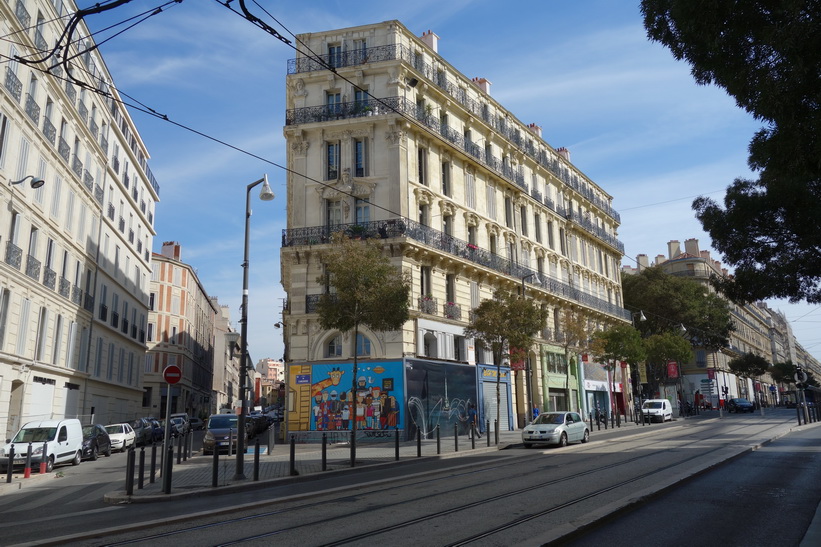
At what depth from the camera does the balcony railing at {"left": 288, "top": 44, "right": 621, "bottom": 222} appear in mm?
31641

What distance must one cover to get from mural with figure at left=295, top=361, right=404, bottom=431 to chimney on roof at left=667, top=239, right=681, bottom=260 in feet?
218

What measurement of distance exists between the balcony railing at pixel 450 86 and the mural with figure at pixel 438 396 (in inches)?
554

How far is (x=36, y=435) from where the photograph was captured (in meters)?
20.8

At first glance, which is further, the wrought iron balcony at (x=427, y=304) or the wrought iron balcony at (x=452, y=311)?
the wrought iron balcony at (x=452, y=311)

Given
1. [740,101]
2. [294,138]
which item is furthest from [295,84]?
[740,101]

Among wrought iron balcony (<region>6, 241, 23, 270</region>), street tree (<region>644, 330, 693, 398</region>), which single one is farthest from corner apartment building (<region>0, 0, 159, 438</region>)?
street tree (<region>644, 330, 693, 398</region>)

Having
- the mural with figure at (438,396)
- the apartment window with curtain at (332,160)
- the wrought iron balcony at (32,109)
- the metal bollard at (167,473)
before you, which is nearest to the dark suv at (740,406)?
the mural with figure at (438,396)

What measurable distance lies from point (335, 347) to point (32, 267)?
13347 millimetres

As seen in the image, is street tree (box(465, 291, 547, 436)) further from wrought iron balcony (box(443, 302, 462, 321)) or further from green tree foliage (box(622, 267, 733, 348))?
green tree foliage (box(622, 267, 733, 348))

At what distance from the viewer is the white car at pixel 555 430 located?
23.0 metres

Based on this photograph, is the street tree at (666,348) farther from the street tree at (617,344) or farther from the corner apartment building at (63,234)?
the corner apartment building at (63,234)

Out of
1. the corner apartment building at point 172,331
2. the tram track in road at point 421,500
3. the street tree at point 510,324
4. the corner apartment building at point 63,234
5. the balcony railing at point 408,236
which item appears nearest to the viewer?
the tram track in road at point 421,500

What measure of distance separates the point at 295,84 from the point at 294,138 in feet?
9.73

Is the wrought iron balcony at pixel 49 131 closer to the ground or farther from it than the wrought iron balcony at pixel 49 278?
farther from it
